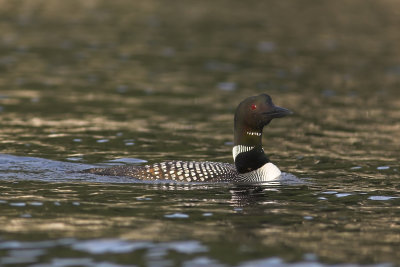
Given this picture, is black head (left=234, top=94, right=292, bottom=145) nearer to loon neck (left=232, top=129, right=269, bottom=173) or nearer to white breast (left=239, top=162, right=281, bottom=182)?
loon neck (left=232, top=129, right=269, bottom=173)

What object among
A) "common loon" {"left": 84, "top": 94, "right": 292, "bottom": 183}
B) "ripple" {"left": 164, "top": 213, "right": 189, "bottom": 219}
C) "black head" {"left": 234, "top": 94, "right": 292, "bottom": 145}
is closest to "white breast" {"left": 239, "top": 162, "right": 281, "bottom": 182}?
"common loon" {"left": 84, "top": 94, "right": 292, "bottom": 183}

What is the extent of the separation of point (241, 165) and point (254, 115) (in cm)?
77

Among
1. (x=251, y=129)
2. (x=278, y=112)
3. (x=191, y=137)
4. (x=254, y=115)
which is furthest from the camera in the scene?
(x=191, y=137)

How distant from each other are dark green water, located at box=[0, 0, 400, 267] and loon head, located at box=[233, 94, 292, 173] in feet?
1.65

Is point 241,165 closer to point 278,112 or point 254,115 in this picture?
point 254,115

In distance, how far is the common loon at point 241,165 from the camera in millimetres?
13406

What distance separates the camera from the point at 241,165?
13695 mm

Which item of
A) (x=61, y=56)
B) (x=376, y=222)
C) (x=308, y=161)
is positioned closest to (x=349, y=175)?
(x=308, y=161)

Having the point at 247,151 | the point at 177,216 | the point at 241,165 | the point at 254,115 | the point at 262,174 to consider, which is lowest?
the point at 177,216

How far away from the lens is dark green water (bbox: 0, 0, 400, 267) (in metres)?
10.1

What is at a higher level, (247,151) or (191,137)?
(191,137)

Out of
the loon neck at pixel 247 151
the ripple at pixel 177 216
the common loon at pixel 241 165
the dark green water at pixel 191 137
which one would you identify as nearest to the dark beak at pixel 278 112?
the common loon at pixel 241 165

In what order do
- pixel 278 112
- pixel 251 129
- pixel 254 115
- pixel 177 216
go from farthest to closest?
pixel 251 129
pixel 254 115
pixel 278 112
pixel 177 216

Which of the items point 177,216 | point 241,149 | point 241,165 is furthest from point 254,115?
point 177,216
